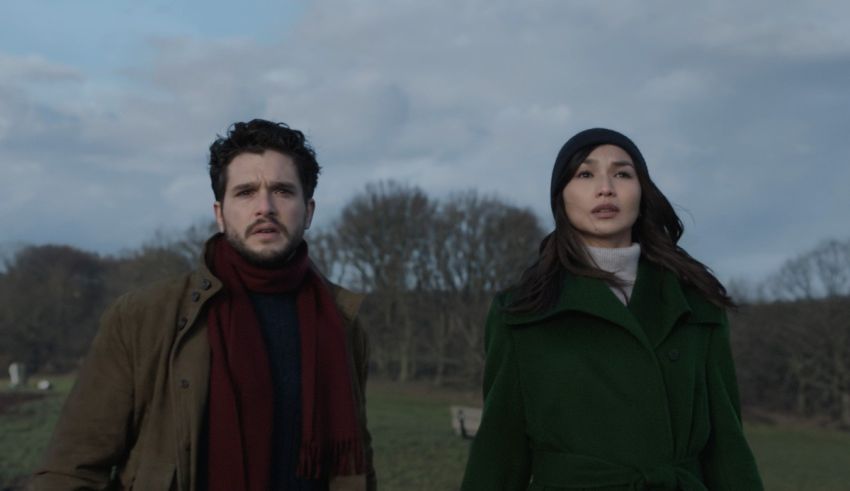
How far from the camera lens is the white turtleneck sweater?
406 cm

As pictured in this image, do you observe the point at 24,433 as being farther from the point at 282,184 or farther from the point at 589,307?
the point at 589,307

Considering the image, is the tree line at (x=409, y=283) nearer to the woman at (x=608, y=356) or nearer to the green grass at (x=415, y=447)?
the green grass at (x=415, y=447)

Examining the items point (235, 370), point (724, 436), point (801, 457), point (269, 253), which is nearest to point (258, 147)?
point (269, 253)

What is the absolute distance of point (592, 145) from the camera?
4008mm

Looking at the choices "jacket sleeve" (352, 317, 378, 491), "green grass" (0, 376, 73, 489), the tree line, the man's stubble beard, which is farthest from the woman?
the tree line

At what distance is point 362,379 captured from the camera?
13.5 feet

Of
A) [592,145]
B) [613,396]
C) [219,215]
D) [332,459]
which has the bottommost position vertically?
[332,459]

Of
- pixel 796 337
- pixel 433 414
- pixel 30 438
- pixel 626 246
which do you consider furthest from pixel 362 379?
pixel 796 337

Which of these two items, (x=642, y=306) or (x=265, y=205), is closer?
(x=265, y=205)

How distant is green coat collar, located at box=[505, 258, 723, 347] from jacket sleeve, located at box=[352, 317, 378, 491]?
1.84 feet

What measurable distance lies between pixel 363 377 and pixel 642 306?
1063 mm

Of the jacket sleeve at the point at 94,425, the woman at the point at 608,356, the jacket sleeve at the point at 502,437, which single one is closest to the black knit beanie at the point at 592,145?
the woman at the point at 608,356

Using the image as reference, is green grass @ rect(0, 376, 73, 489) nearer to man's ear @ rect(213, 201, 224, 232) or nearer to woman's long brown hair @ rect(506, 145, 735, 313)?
man's ear @ rect(213, 201, 224, 232)

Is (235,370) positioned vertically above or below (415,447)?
above
